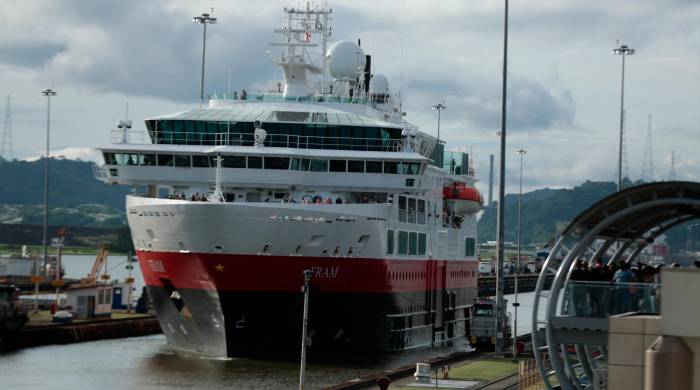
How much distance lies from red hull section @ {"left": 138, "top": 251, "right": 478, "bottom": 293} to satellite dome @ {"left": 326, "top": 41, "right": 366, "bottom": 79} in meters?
14.8

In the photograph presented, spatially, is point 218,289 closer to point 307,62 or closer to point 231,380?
point 231,380

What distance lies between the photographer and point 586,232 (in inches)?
1101

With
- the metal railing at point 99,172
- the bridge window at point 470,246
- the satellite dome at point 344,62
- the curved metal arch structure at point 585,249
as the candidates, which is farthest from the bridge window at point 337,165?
the curved metal arch structure at point 585,249

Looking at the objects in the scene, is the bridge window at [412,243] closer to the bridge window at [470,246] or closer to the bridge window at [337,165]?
the bridge window at [337,165]

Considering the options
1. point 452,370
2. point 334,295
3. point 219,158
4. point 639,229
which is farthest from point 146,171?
point 639,229

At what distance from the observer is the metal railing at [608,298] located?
997 inches

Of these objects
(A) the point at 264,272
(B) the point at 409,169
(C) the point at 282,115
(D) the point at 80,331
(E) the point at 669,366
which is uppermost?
(C) the point at 282,115

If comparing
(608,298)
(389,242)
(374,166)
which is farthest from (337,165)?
(608,298)

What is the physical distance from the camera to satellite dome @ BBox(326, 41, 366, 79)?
6406cm

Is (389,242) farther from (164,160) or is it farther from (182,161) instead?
(164,160)

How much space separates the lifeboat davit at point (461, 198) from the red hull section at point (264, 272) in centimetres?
1409

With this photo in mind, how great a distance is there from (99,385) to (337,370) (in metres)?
8.20

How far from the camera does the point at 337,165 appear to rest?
5016 cm

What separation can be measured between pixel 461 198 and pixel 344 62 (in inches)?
351
